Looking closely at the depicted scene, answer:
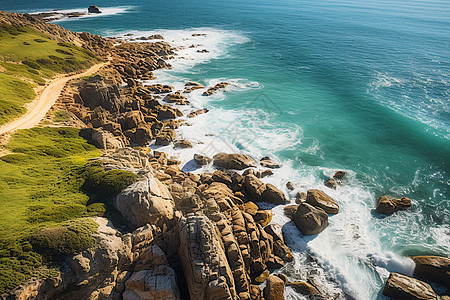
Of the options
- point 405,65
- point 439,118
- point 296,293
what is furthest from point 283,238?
point 405,65

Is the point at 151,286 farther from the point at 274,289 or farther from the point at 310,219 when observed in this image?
the point at 310,219

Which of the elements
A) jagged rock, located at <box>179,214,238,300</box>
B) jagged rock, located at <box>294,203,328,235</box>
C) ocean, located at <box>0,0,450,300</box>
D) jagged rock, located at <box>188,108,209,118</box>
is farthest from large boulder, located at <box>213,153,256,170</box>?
jagged rock, located at <box>179,214,238,300</box>

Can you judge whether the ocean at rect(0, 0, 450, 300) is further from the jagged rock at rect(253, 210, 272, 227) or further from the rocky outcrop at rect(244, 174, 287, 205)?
the rocky outcrop at rect(244, 174, 287, 205)

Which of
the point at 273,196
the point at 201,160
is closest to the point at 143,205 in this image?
the point at 273,196

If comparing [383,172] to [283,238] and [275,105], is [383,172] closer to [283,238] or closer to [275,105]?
[283,238]

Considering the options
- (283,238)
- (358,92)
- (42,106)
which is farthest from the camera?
(358,92)

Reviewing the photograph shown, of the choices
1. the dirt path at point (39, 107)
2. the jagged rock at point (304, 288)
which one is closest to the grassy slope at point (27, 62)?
the dirt path at point (39, 107)
